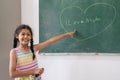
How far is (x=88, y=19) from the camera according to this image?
2.57 meters

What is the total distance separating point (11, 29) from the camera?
3057 millimetres

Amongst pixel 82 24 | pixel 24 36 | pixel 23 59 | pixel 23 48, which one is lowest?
pixel 23 59

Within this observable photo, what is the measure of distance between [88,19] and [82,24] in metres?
0.09

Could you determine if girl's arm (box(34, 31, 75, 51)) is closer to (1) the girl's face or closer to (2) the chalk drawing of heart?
(2) the chalk drawing of heart

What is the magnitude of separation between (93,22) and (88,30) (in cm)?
11

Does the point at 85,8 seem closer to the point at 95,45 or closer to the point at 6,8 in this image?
the point at 95,45

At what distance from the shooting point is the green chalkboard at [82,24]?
2.44 m

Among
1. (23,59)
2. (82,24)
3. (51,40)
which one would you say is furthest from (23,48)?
(82,24)

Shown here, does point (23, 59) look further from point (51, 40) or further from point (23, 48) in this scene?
point (51, 40)

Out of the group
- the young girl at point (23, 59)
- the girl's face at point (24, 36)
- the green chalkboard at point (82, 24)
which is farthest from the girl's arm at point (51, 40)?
the girl's face at point (24, 36)

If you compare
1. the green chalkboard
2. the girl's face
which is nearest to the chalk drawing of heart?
the green chalkboard

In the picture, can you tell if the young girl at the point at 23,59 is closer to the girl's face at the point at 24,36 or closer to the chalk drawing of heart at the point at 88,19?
the girl's face at the point at 24,36

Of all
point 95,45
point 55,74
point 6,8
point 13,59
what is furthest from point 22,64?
point 6,8

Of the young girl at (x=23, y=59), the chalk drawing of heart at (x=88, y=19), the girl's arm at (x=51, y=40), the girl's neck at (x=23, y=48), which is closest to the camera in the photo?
the young girl at (x=23, y=59)
